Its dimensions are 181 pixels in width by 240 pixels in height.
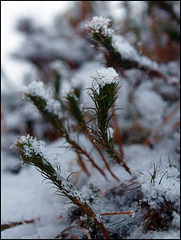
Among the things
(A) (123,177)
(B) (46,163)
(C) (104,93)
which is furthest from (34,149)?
(A) (123,177)

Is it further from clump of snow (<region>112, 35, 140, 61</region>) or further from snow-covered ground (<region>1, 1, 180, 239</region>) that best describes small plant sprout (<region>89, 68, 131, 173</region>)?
clump of snow (<region>112, 35, 140, 61</region>)

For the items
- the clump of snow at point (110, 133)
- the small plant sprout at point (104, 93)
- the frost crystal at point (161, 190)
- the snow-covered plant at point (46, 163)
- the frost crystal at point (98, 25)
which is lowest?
the frost crystal at point (161, 190)

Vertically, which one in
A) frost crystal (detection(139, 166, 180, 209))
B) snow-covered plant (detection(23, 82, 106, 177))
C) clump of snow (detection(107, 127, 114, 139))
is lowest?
frost crystal (detection(139, 166, 180, 209))

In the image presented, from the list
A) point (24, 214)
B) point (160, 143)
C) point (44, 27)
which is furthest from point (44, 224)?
point (44, 27)

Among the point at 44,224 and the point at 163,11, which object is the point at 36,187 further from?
the point at 163,11

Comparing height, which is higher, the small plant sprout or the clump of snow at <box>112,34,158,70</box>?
the clump of snow at <box>112,34,158,70</box>

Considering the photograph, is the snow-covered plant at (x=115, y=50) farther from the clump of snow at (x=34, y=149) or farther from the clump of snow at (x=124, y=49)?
the clump of snow at (x=34, y=149)

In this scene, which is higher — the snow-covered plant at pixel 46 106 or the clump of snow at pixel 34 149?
the snow-covered plant at pixel 46 106

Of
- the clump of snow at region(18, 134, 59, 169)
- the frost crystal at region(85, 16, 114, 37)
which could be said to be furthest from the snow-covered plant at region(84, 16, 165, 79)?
the clump of snow at region(18, 134, 59, 169)

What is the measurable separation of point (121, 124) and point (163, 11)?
0.43 m

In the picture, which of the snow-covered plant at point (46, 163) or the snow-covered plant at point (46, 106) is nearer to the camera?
the snow-covered plant at point (46, 163)

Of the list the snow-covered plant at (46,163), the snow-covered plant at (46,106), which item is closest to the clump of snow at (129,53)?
the snow-covered plant at (46,106)

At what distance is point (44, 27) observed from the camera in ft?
5.32

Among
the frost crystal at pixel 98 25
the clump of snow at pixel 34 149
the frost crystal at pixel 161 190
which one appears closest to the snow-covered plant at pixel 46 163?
the clump of snow at pixel 34 149
